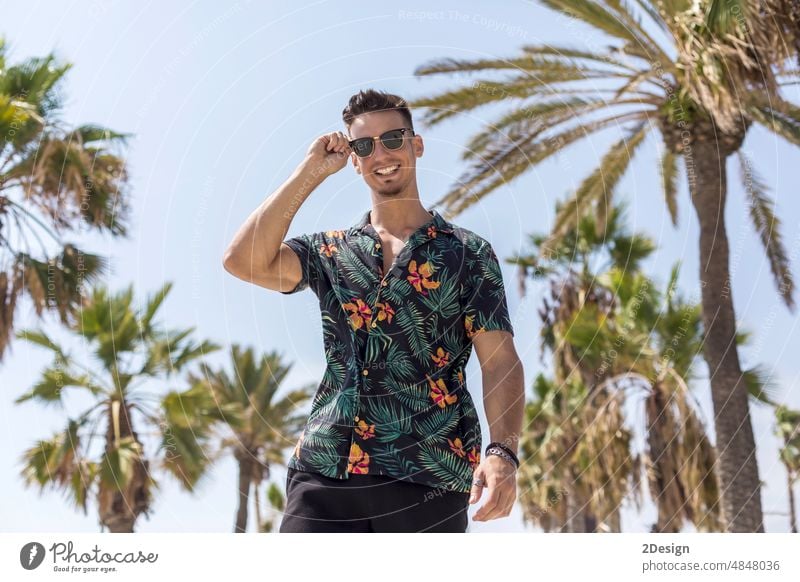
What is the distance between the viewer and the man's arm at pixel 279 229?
12.7ft

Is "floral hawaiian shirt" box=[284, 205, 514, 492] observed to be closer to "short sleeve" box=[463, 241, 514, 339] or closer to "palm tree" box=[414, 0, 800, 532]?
"short sleeve" box=[463, 241, 514, 339]

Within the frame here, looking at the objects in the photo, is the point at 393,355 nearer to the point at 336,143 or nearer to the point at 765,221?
the point at 336,143

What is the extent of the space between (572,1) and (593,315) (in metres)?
10.1

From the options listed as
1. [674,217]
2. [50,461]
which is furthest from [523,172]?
[50,461]

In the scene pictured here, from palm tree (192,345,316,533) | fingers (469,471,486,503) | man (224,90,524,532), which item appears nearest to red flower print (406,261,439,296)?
man (224,90,524,532)

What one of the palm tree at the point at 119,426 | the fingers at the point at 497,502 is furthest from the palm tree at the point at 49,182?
the fingers at the point at 497,502

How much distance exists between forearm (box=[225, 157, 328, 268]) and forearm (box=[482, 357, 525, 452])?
100 centimetres

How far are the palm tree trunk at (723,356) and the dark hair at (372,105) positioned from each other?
28.3 feet

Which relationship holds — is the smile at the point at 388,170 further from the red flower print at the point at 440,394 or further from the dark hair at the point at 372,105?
the red flower print at the point at 440,394

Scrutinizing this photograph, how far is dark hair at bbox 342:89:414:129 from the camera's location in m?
4.31

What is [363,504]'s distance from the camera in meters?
3.62

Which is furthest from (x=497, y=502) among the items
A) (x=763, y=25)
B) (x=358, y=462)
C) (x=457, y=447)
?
(x=763, y=25)

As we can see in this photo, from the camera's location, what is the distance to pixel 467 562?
13.5 feet

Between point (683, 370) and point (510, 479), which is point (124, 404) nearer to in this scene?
point (683, 370)
